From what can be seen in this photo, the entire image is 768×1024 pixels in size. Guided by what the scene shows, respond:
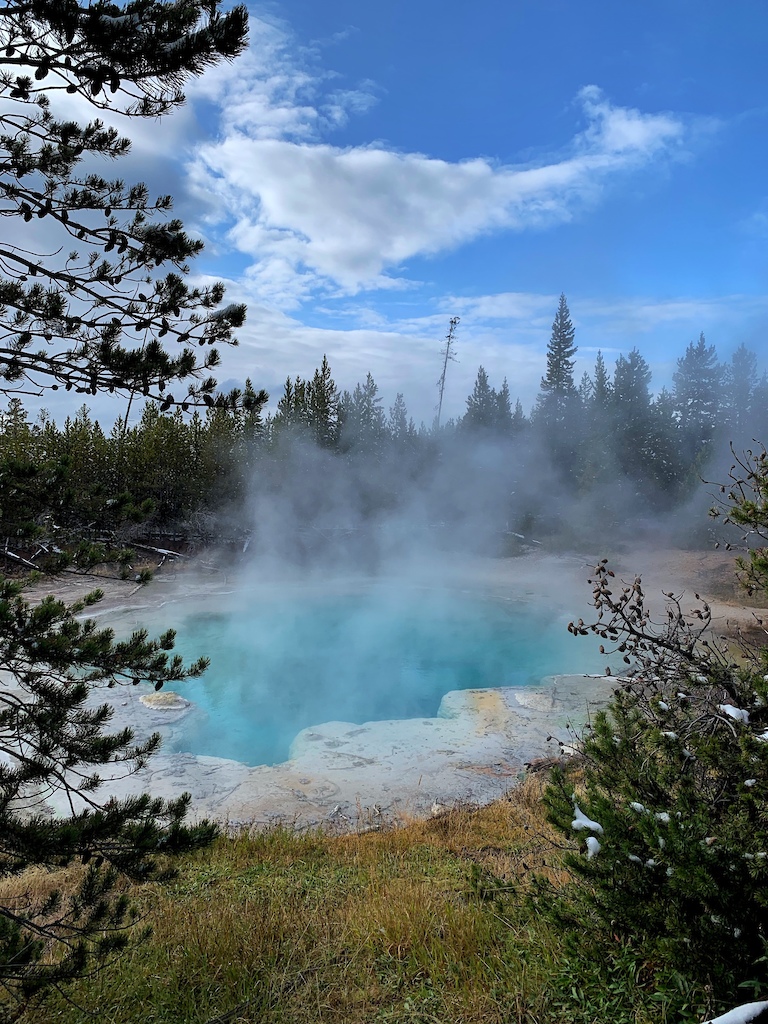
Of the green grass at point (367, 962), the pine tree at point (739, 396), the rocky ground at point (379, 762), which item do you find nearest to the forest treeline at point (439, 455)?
the pine tree at point (739, 396)

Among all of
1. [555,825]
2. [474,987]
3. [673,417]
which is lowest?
[474,987]

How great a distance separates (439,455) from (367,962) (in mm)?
30914

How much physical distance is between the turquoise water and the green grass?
16.7 feet

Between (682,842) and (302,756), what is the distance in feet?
22.5

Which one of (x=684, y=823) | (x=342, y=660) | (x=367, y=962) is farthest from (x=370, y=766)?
(x=684, y=823)

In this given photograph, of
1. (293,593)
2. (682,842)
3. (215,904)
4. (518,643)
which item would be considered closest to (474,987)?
(682,842)

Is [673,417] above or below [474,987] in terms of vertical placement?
above

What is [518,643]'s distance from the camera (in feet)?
49.8

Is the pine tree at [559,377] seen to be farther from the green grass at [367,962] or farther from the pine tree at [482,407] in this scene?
the green grass at [367,962]

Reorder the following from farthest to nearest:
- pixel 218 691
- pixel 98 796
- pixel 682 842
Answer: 1. pixel 218 691
2. pixel 98 796
3. pixel 682 842

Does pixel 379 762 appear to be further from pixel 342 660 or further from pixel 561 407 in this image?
pixel 561 407

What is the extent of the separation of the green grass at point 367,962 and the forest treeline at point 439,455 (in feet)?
65.8

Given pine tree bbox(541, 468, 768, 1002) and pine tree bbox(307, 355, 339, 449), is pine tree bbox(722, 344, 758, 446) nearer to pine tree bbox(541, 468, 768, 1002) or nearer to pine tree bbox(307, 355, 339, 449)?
pine tree bbox(307, 355, 339, 449)

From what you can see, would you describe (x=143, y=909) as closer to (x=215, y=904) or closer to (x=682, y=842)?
(x=215, y=904)
